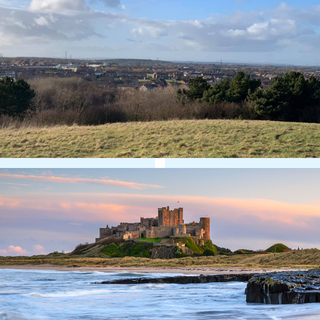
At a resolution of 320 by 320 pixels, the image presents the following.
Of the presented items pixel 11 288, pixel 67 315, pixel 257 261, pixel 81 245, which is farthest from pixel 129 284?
pixel 81 245

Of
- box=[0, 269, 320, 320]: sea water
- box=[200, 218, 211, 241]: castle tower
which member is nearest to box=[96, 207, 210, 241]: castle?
box=[200, 218, 211, 241]: castle tower

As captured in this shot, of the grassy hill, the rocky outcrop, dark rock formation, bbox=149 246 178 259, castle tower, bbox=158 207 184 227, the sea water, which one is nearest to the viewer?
the sea water

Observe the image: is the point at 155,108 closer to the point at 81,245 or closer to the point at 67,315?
the point at 81,245

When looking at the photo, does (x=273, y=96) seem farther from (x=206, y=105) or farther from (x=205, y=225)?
(x=205, y=225)

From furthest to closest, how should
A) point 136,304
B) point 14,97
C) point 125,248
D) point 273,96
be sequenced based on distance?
point 273,96
point 14,97
point 125,248
point 136,304

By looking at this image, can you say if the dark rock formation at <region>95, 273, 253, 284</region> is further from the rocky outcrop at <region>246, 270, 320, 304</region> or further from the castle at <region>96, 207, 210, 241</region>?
the castle at <region>96, 207, 210, 241</region>

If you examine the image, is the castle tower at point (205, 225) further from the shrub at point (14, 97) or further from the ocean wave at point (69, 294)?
the ocean wave at point (69, 294)

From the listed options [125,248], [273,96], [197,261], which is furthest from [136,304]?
[273,96]

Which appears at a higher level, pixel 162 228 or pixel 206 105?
pixel 206 105
